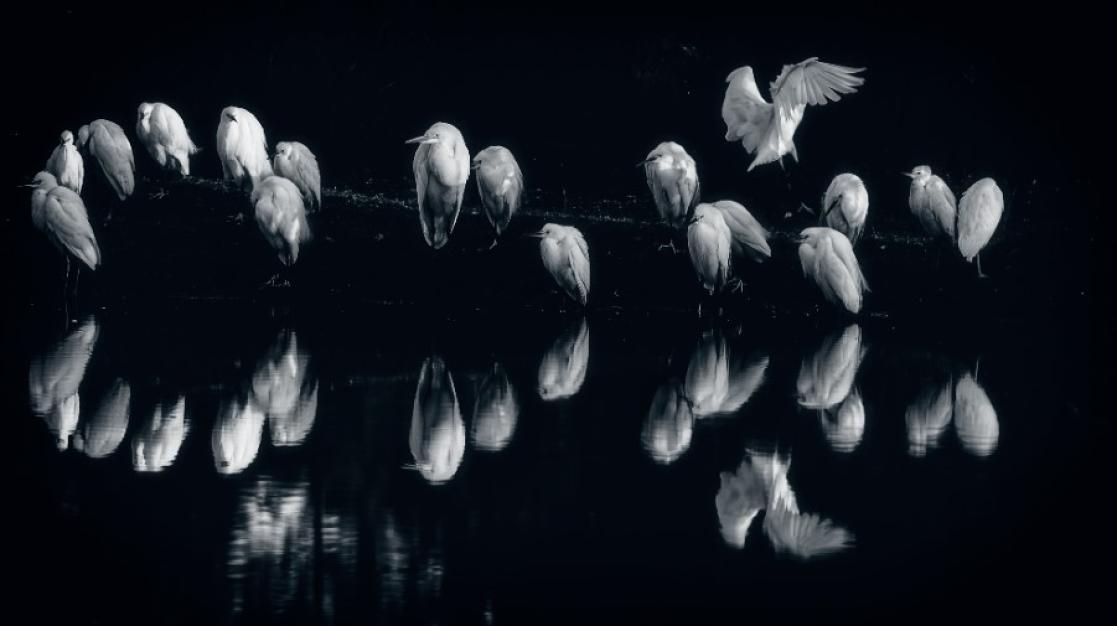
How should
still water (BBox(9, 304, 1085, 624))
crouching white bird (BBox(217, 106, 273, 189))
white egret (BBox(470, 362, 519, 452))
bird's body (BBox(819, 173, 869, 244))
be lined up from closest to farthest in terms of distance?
1. still water (BBox(9, 304, 1085, 624))
2. white egret (BBox(470, 362, 519, 452))
3. bird's body (BBox(819, 173, 869, 244))
4. crouching white bird (BBox(217, 106, 273, 189))

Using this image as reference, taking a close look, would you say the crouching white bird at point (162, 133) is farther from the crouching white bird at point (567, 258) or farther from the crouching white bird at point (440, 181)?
the crouching white bird at point (567, 258)

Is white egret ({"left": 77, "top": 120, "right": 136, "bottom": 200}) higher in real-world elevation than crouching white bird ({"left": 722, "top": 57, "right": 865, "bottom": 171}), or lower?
lower

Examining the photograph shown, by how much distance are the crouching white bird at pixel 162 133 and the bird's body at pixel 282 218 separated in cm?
160

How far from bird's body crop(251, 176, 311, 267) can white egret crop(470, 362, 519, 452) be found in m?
2.74

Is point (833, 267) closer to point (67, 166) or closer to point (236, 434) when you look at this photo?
point (236, 434)

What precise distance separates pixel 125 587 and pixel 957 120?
12.1 m

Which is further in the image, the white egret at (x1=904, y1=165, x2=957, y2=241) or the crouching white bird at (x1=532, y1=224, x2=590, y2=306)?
the white egret at (x1=904, y1=165, x2=957, y2=241)

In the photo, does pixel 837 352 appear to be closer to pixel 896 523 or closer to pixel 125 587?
pixel 896 523

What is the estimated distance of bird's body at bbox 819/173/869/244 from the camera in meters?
10.1

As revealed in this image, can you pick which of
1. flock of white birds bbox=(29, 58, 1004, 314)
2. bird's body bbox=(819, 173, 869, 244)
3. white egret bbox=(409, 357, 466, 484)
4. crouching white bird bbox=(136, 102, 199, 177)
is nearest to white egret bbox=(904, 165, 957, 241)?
flock of white birds bbox=(29, 58, 1004, 314)

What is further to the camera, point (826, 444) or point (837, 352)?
point (837, 352)

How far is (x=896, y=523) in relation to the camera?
4.25 metres

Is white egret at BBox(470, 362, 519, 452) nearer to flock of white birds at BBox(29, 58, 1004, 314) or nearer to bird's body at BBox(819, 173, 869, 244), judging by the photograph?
flock of white birds at BBox(29, 58, 1004, 314)

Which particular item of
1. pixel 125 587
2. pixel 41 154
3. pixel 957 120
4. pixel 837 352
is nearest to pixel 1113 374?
pixel 837 352
